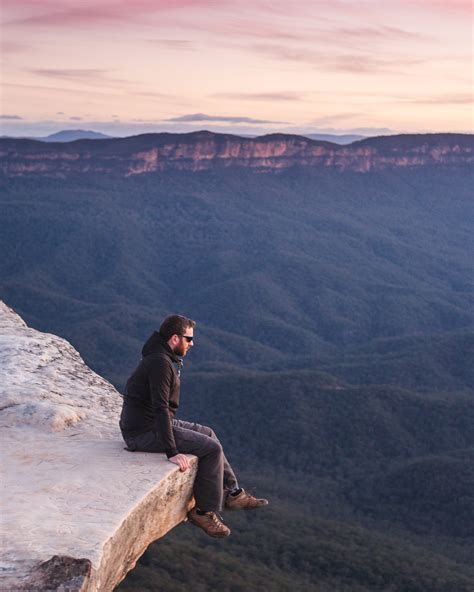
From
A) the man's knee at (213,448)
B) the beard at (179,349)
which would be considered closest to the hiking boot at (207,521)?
the man's knee at (213,448)

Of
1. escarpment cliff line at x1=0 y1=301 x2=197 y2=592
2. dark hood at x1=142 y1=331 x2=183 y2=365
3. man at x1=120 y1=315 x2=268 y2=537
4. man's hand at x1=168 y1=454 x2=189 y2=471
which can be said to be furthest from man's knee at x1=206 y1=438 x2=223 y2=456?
dark hood at x1=142 y1=331 x2=183 y2=365

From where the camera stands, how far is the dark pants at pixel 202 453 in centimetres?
1159

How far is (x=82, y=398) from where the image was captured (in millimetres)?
14312

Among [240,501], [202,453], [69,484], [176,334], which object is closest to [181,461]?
[202,453]

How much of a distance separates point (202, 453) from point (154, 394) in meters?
1.12

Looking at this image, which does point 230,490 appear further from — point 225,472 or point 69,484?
point 69,484

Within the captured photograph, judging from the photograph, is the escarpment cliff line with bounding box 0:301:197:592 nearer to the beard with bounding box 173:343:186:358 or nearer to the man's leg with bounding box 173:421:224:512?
the man's leg with bounding box 173:421:224:512

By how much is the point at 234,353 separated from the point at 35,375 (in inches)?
5688

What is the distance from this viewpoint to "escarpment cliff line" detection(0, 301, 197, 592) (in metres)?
8.47

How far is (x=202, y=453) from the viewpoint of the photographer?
1160 cm

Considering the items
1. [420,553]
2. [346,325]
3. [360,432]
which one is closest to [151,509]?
[420,553]

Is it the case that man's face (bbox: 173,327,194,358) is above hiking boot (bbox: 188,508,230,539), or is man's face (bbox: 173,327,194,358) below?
above

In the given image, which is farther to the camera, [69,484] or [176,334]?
[176,334]

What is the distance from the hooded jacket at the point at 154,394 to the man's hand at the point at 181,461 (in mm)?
77
